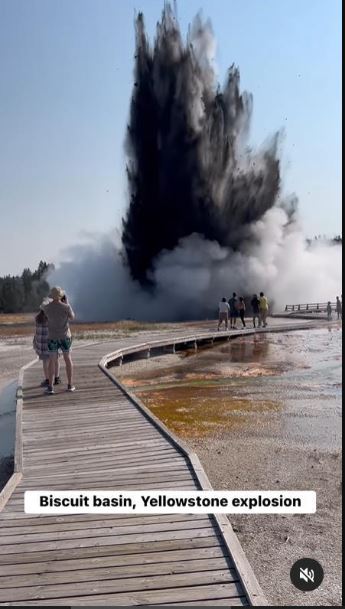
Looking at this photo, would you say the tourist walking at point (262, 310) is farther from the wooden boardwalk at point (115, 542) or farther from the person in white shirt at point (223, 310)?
the wooden boardwalk at point (115, 542)

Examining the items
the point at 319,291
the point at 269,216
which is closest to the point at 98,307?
the point at 269,216

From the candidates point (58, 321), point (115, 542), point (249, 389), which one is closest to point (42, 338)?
point (58, 321)

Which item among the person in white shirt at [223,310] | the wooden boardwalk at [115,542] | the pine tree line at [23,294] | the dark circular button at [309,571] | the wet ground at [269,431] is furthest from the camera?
the pine tree line at [23,294]

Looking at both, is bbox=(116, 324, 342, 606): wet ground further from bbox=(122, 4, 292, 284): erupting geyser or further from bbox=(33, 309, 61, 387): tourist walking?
bbox=(122, 4, 292, 284): erupting geyser

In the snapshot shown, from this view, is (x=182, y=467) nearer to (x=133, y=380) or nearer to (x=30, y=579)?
(x=30, y=579)

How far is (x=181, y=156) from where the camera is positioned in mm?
50031

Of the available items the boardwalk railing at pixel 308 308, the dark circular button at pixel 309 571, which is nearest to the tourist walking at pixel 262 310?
the boardwalk railing at pixel 308 308

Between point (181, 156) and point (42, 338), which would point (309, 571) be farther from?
point (181, 156)

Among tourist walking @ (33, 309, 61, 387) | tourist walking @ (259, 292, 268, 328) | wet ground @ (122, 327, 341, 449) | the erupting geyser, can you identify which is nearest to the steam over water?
the erupting geyser

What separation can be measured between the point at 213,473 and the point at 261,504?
450 cm

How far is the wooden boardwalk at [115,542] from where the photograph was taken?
358 cm

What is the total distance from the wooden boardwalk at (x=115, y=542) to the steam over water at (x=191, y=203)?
42081 mm

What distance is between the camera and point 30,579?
3750 mm

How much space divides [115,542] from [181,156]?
4816cm
